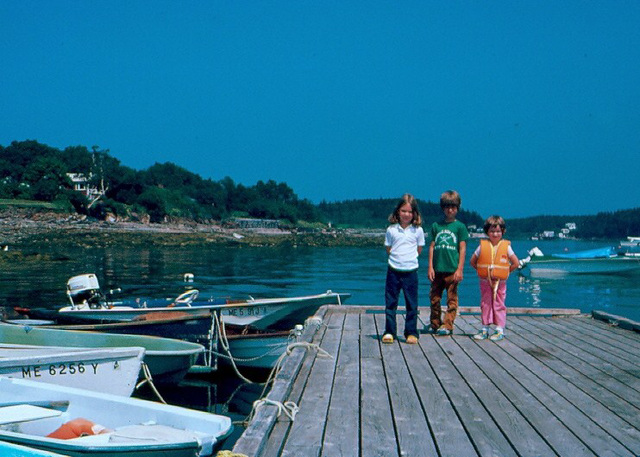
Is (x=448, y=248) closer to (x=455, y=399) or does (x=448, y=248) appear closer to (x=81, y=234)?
(x=455, y=399)

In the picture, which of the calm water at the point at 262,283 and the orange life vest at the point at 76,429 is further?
the calm water at the point at 262,283

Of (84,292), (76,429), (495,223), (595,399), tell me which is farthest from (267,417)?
(84,292)

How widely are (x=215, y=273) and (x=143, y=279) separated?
18.7 feet

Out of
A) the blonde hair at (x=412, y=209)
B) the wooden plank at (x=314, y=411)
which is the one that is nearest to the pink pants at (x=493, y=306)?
the blonde hair at (x=412, y=209)

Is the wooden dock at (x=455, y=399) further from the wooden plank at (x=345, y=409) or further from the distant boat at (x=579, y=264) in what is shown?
the distant boat at (x=579, y=264)

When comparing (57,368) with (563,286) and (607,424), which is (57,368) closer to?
(607,424)

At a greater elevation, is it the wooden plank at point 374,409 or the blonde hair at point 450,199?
the blonde hair at point 450,199

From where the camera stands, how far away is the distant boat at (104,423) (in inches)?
188

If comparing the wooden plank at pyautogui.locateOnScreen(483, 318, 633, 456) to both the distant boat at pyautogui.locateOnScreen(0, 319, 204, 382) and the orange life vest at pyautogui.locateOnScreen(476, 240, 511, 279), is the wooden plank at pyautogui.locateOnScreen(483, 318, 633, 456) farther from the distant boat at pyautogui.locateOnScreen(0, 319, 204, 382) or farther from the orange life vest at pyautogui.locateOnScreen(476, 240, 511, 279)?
the distant boat at pyautogui.locateOnScreen(0, 319, 204, 382)

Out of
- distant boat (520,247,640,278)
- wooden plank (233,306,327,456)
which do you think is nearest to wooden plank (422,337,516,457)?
wooden plank (233,306,327,456)

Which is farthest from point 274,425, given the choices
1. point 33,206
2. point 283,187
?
point 283,187

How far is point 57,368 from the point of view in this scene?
24.1ft

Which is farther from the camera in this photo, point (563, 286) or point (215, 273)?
point (215, 273)

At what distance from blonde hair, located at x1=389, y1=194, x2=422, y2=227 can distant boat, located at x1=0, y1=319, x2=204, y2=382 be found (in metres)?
3.96
